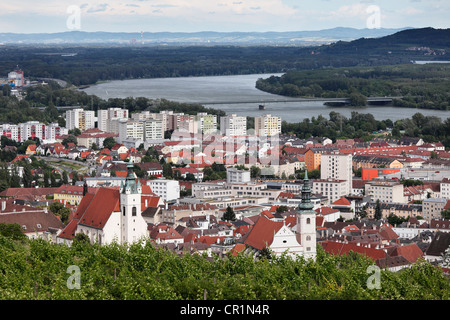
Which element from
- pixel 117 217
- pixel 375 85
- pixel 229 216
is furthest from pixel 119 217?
pixel 375 85

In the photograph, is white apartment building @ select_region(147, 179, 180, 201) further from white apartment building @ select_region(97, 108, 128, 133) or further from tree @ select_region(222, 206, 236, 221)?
white apartment building @ select_region(97, 108, 128, 133)

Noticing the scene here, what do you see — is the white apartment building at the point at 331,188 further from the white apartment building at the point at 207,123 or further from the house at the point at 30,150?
the white apartment building at the point at 207,123

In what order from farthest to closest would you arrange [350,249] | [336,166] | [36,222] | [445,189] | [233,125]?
1. [233,125]
2. [336,166]
3. [445,189]
4. [36,222]
5. [350,249]

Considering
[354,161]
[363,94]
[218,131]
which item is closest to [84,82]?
[363,94]

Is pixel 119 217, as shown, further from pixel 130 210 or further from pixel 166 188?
pixel 166 188

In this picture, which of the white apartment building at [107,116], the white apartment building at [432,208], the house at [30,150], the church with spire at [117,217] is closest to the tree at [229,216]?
the white apartment building at [432,208]
